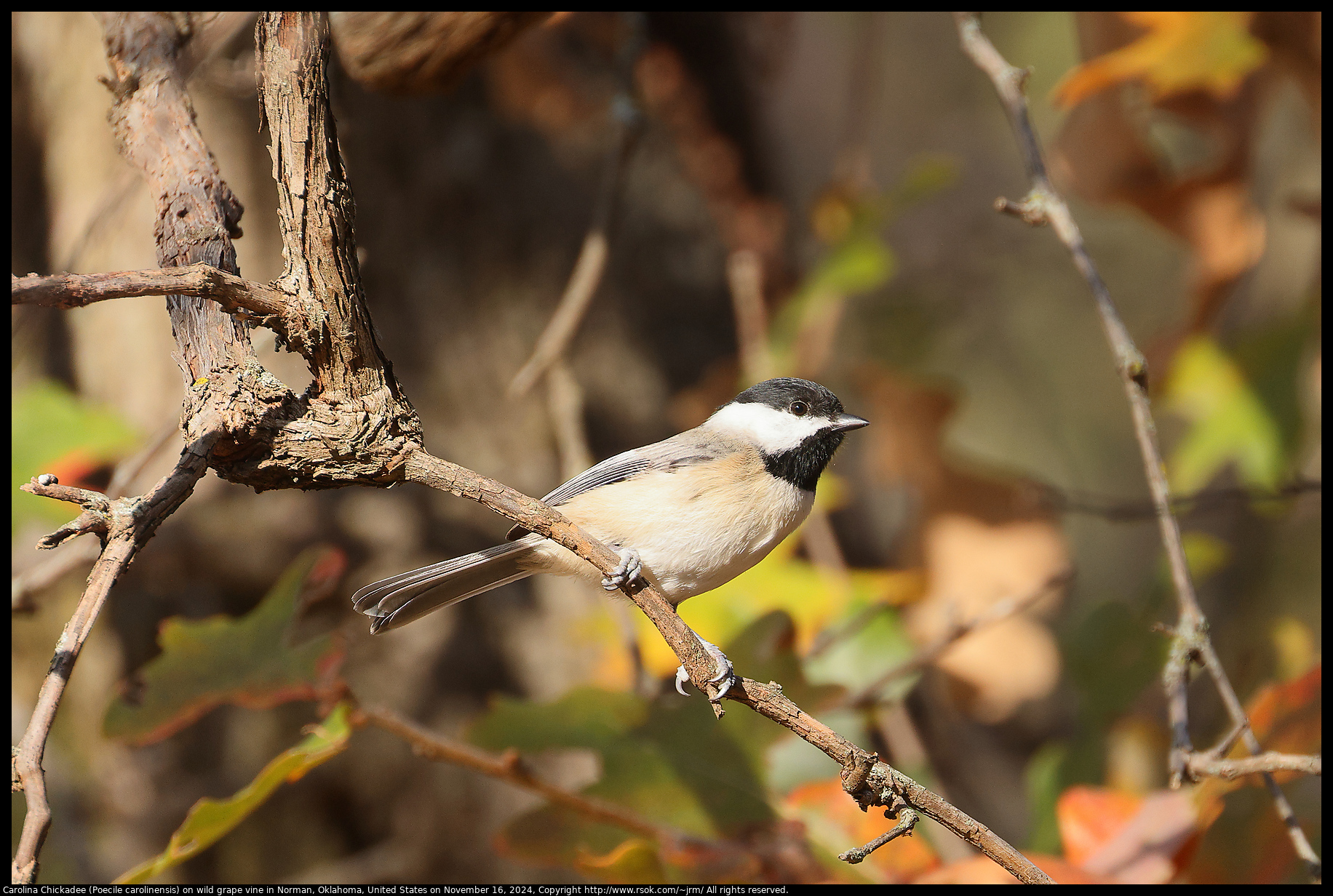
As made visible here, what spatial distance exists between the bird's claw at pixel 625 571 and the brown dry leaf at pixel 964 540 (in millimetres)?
1364

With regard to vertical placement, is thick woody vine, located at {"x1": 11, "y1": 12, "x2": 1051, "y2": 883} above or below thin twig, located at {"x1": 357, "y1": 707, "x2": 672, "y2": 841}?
above

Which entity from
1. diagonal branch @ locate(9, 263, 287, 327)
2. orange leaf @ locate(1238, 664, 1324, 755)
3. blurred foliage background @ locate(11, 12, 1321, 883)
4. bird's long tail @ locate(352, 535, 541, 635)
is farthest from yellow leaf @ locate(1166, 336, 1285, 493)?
diagonal branch @ locate(9, 263, 287, 327)

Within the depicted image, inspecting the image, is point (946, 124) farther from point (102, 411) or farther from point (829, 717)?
point (102, 411)

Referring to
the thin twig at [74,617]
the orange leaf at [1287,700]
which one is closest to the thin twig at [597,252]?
the thin twig at [74,617]

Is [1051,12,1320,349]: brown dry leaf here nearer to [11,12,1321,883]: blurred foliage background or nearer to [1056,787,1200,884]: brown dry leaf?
[11,12,1321,883]: blurred foliage background

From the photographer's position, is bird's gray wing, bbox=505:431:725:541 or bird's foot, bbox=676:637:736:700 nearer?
bird's foot, bbox=676:637:736:700

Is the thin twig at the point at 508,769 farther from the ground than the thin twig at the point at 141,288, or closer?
closer

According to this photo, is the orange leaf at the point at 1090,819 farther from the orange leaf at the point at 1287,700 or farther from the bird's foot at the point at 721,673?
the bird's foot at the point at 721,673

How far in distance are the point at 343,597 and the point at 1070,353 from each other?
14.4ft

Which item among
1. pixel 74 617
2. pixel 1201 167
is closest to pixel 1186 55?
pixel 1201 167

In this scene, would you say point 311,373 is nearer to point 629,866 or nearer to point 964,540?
point 629,866

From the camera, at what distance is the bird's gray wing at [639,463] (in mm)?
1697

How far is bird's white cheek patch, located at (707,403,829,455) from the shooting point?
1766 mm

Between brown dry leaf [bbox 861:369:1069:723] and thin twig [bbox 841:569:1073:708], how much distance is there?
2.18 ft
